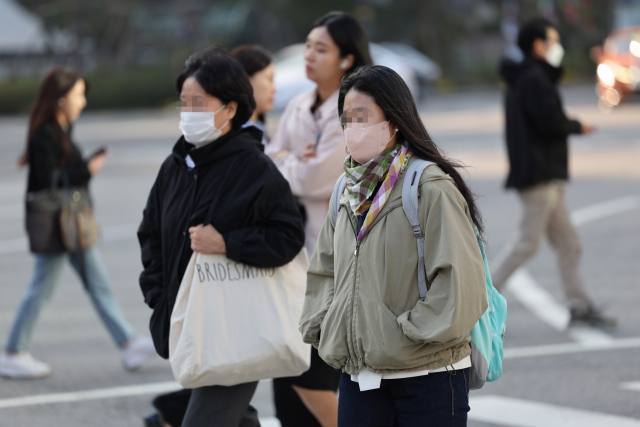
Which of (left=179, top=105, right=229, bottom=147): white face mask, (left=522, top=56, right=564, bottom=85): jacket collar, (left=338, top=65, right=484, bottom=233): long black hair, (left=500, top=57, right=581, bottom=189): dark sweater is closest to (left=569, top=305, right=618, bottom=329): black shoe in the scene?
(left=500, top=57, right=581, bottom=189): dark sweater

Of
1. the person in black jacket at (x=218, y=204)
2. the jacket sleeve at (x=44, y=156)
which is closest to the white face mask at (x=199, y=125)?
the person in black jacket at (x=218, y=204)

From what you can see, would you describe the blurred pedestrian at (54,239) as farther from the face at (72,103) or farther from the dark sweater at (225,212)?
the dark sweater at (225,212)

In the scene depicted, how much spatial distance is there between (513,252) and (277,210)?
10.8 feet

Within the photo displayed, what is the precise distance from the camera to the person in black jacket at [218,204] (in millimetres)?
3260

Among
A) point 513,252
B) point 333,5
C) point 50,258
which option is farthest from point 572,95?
point 50,258

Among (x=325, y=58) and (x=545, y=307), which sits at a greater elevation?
(x=325, y=58)

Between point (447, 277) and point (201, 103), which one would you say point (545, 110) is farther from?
point (447, 277)

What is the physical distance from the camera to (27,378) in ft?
18.2

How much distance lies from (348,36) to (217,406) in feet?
6.17

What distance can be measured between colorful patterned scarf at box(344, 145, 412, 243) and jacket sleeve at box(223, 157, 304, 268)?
651 millimetres

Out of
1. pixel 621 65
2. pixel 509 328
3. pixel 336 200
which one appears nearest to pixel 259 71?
pixel 336 200

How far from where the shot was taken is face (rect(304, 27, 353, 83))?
4.03 metres

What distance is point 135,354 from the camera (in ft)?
18.6

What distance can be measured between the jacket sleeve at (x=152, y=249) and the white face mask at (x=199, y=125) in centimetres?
29
